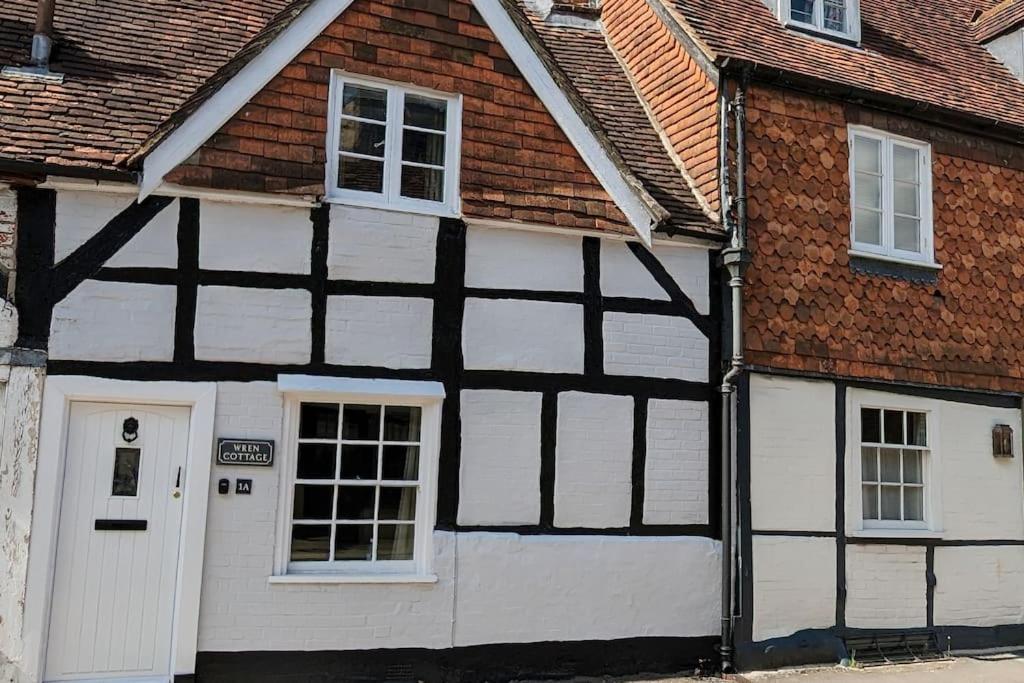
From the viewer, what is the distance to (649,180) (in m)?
9.48

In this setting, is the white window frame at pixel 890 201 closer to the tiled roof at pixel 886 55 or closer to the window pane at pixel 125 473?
the tiled roof at pixel 886 55

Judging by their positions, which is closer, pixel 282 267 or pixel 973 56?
pixel 282 267

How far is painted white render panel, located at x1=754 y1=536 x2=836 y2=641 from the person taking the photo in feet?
28.6

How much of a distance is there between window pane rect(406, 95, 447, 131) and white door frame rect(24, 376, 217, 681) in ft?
9.90

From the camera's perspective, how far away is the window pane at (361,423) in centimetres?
777

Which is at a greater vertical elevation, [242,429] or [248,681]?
[242,429]

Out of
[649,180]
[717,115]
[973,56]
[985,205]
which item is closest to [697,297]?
[649,180]

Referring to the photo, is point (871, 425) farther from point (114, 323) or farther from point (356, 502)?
point (114, 323)

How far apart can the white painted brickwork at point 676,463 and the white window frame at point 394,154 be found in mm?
2742

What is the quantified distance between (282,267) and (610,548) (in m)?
3.82

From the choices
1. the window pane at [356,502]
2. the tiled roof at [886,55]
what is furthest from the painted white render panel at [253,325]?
the tiled roof at [886,55]

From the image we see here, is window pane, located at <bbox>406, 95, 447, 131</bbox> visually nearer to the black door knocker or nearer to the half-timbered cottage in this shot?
the half-timbered cottage

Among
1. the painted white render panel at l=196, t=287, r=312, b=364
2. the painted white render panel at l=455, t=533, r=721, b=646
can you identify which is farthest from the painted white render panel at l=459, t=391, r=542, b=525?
the painted white render panel at l=196, t=287, r=312, b=364

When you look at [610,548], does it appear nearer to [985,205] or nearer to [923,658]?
[923,658]
